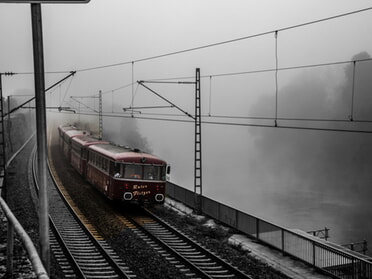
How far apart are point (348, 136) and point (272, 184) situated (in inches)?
814

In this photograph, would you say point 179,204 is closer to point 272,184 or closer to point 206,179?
point 272,184

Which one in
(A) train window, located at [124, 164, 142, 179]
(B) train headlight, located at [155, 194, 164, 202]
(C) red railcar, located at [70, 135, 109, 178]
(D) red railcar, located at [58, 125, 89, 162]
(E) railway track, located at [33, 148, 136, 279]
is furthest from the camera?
(D) red railcar, located at [58, 125, 89, 162]

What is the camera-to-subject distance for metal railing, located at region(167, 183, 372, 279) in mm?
12766

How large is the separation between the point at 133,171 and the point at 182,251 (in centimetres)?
631

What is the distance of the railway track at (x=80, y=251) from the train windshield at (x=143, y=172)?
2982mm

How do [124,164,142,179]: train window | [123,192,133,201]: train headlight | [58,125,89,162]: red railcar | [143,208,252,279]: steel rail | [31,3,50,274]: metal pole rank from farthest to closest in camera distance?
[58,125,89,162]: red railcar < [124,164,142,179]: train window < [123,192,133,201]: train headlight < [143,208,252,279]: steel rail < [31,3,50,274]: metal pole

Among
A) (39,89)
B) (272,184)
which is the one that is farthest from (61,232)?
(272,184)

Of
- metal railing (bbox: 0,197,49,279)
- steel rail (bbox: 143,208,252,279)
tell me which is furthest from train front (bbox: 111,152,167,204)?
metal railing (bbox: 0,197,49,279)

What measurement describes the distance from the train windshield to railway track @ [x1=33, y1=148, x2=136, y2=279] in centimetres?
298

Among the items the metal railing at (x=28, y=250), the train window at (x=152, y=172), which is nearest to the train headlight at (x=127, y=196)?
the train window at (x=152, y=172)

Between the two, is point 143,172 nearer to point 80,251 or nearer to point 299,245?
point 80,251

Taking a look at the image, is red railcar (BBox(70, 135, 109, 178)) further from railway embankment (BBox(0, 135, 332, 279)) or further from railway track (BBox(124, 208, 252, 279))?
railway track (BBox(124, 208, 252, 279))

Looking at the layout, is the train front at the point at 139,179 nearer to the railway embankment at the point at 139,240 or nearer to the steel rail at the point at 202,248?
the steel rail at the point at 202,248

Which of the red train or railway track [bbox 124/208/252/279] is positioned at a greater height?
the red train
